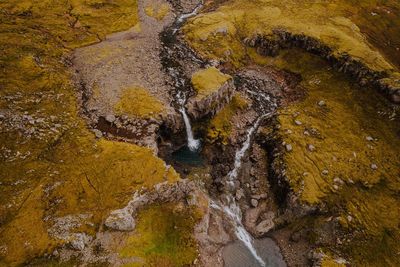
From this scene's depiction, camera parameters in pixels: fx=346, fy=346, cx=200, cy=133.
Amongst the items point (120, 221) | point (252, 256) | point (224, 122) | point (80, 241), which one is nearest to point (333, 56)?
point (224, 122)

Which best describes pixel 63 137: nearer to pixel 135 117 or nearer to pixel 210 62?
pixel 135 117

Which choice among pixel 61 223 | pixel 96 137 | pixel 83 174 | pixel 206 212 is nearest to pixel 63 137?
pixel 96 137

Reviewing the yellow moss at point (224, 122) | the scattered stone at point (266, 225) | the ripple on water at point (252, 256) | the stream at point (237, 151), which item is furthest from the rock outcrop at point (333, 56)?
the ripple on water at point (252, 256)

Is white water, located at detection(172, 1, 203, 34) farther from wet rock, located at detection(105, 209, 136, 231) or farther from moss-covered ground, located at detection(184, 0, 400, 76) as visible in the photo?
wet rock, located at detection(105, 209, 136, 231)

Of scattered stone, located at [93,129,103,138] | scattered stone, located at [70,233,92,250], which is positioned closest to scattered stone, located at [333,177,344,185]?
scattered stone, located at [70,233,92,250]

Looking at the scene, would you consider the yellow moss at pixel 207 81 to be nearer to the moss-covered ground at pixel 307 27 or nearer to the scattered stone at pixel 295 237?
the moss-covered ground at pixel 307 27

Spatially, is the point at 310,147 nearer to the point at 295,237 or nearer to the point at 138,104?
the point at 295,237

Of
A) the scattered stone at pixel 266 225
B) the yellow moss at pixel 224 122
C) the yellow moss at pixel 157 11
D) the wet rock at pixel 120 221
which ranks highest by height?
the wet rock at pixel 120 221

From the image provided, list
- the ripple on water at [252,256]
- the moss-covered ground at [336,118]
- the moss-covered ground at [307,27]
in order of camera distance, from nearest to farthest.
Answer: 1. the ripple on water at [252,256]
2. the moss-covered ground at [336,118]
3. the moss-covered ground at [307,27]
